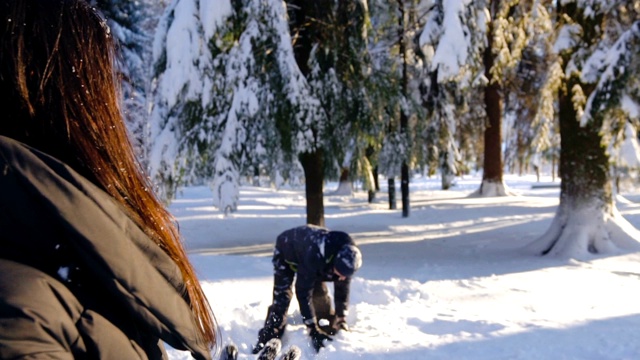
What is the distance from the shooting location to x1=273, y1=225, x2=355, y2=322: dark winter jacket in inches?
243

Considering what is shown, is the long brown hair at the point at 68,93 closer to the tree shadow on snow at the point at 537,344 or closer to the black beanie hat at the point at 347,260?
the black beanie hat at the point at 347,260

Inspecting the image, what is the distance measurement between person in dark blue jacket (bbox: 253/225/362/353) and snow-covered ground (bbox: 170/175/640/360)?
176 millimetres

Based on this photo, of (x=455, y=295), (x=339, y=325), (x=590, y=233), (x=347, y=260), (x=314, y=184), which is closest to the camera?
(x=347, y=260)

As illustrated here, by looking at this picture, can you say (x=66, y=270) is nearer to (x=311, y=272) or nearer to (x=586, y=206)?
(x=311, y=272)

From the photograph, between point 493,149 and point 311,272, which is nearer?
point 311,272

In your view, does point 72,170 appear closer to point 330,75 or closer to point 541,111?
point 330,75

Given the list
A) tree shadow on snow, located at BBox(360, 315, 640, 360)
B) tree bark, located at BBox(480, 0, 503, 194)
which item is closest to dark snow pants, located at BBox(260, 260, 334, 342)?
tree shadow on snow, located at BBox(360, 315, 640, 360)

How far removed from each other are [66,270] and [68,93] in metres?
0.32

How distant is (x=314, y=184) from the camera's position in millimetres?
12461

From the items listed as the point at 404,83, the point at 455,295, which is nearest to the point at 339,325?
the point at 455,295

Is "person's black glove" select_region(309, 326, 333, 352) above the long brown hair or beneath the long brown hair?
beneath

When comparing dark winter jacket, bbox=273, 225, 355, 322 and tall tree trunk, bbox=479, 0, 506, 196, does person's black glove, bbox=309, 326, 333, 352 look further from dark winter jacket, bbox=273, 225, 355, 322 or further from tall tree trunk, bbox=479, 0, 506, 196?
tall tree trunk, bbox=479, 0, 506, 196

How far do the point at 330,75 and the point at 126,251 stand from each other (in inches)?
427

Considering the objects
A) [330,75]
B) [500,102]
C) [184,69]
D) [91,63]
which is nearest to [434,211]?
[500,102]
